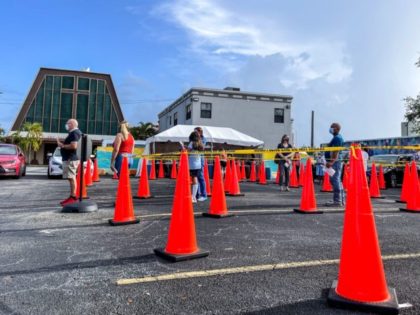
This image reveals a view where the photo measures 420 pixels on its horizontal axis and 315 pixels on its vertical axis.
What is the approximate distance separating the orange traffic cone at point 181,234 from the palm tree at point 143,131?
5131 centimetres

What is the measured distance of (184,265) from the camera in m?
3.84

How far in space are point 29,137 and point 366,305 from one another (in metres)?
46.4

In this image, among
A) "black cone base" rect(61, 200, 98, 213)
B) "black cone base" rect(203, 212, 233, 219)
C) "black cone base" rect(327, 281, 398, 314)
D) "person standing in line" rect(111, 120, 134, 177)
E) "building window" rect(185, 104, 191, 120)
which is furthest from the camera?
"building window" rect(185, 104, 191, 120)

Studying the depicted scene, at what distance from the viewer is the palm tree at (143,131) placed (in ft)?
181

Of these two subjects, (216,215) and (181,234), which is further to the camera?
(216,215)

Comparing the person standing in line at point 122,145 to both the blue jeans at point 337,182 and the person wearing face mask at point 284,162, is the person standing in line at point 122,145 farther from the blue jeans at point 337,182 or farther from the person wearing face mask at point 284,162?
the person wearing face mask at point 284,162

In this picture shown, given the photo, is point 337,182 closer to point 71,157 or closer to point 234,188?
point 234,188

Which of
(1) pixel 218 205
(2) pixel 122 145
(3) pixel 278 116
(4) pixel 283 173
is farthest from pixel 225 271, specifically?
(3) pixel 278 116

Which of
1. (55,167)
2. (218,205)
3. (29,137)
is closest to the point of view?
(218,205)

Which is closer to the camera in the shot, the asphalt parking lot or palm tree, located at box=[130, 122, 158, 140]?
the asphalt parking lot

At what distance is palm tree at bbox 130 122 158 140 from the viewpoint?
55.0m

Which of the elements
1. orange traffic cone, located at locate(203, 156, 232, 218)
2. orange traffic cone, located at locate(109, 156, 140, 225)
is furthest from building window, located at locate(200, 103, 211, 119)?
orange traffic cone, located at locate(109, 156, 140, 225)

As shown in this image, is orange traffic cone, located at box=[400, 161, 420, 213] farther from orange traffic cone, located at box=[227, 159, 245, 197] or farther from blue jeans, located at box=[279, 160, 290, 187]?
blue jeans, located at box=[279, 160, 290, 187]

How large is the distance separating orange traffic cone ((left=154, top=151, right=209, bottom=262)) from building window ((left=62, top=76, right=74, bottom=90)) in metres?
47.3
